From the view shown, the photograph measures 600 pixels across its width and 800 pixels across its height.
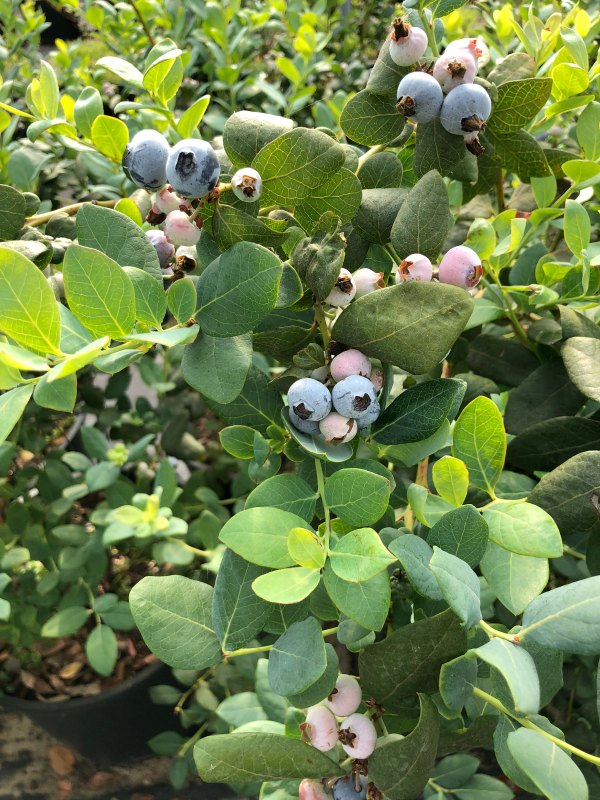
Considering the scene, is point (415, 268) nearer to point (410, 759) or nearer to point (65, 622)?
point (410, 759)

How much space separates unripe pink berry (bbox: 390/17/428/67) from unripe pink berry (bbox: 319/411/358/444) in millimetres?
320

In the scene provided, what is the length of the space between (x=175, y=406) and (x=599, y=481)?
1.06 m

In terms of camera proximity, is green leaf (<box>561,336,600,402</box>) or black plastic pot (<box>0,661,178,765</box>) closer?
green leaf (<box>561,336,600,402</box>)

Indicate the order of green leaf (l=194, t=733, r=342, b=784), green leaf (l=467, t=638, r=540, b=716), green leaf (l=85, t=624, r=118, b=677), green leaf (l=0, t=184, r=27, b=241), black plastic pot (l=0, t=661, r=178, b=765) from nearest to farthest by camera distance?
1. green leaf (l=467, t=638, r=540, b=716)
2. green leaf (l=194, t=733, r=342, b=784)
3. green leaf (l=0, t=184, r=27, b=241)
4. green leaf (l=85, t=624, r=118, b=677)
5. black plastic pot (l=0, t=661, r=178, b=765)

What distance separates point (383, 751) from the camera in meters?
0.52

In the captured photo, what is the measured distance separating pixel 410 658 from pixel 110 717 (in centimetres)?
132

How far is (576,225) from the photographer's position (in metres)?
0.68

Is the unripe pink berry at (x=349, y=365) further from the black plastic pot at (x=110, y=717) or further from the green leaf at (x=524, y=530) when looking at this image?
the black plastic pot at (x=110, y=717)

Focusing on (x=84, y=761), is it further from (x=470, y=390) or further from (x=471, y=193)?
(x=471, y=193)

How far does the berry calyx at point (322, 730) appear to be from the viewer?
1.90ft

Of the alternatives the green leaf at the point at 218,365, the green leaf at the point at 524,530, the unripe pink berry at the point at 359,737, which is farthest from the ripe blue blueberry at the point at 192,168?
the unripe pink berry at the point at 359,737

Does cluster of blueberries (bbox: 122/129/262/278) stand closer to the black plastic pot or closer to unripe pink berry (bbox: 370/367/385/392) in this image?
unripe pink berry (bbox: 370/367/385/392)

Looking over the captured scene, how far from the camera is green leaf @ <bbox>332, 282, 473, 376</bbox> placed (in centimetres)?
48

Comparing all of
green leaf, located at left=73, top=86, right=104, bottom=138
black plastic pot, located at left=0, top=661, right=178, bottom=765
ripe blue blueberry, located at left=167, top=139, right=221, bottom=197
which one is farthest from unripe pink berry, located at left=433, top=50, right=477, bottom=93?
black plastic pot, located at left=0, top=661, right=178, bottom=765
